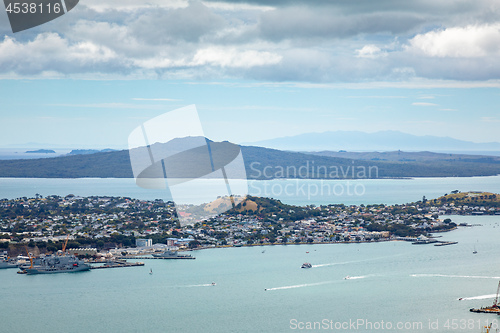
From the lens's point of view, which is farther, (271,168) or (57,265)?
(271,168)

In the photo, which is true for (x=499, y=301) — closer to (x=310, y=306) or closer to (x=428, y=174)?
(x=310, y=306)

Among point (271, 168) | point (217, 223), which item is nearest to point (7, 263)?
point (217, 223)

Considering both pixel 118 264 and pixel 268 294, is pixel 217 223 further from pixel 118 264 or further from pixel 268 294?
pixel 268 294

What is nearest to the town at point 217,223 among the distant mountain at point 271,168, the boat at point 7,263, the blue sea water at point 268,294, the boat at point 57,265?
the boat at point 7,263

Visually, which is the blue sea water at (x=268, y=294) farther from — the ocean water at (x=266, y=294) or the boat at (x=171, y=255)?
the boat at (x=171, y=255)

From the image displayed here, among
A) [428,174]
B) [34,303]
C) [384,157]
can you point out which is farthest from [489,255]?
[384,157]

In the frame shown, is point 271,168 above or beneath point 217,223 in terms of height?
above
